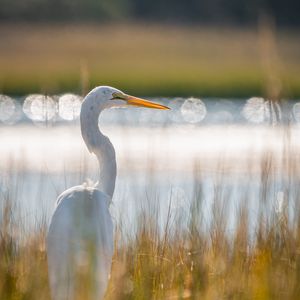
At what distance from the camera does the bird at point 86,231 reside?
3845 mm

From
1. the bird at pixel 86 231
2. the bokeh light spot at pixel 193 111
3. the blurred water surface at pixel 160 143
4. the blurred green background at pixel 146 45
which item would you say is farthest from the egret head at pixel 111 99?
the bokeh light spot at pixel 193 111

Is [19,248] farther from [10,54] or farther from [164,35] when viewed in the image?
[164,35]

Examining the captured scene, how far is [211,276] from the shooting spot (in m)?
4.56

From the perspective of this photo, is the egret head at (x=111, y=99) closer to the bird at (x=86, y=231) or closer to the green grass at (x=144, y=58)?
the bird at (x=86, y=231)

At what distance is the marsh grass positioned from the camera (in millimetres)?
4180

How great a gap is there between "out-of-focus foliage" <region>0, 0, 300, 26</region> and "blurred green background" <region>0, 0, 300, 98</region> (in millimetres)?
37

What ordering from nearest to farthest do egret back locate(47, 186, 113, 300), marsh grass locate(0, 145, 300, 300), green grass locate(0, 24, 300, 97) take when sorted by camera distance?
egret back locate(47, 186, 113, 300) < marsh grass locate(0, 145, 300, 300) < green grass locate(0, 24, 300, 97)

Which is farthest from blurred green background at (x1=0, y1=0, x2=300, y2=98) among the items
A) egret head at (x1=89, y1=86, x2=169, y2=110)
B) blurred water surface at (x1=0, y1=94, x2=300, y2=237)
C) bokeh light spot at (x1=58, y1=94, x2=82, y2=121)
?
egret head at (x1=89, y1=86, x2=169, y2=110)

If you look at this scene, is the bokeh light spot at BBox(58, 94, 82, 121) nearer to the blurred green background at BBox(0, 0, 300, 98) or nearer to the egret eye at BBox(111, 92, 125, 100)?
the egret eye at BBox(111, 92, 125, 100)

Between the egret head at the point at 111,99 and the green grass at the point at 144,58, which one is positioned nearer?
the egret head at the point at 111,99

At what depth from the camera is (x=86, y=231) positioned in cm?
420

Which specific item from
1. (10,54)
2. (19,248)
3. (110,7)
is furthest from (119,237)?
(110,7)

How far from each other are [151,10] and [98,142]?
30682 mm

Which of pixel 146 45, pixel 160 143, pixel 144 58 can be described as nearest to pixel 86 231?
pixel 160 143
